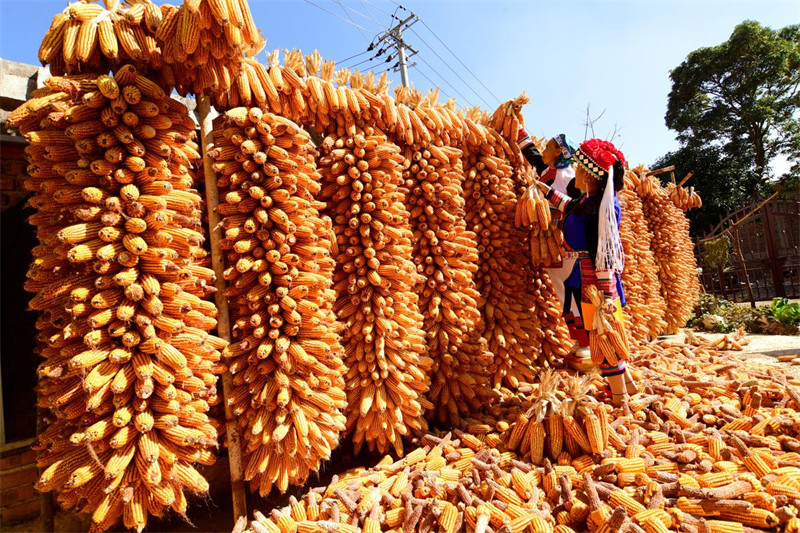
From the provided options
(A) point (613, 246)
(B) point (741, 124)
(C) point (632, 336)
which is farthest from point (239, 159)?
(B) point (741, 124)

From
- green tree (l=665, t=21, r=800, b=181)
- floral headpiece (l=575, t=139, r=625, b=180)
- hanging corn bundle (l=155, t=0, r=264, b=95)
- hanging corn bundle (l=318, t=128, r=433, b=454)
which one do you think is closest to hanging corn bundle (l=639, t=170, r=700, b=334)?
floral headpiece (l=575, t=139, r=625, b=180)

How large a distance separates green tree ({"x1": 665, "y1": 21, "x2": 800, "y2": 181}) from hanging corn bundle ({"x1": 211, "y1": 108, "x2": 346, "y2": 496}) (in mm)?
26244

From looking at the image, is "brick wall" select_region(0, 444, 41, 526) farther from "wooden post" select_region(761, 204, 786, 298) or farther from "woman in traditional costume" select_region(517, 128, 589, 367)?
"wooden post" select_region(761, 204, 786, 298)

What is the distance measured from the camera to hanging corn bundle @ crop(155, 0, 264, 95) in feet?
8.10

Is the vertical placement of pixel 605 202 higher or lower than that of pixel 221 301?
higher

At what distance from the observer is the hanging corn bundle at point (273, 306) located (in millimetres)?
2748

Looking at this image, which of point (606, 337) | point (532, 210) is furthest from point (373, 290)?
point (606, 337)

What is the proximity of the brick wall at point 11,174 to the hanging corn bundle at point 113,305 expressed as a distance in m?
0.88

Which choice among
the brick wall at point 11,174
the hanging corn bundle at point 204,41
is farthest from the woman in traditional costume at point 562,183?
the brick wall at point 11,174

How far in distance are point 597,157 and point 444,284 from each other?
1.98 m

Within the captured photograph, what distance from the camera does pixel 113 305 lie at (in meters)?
2.34

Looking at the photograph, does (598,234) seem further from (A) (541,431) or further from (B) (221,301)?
(B) (221,301)

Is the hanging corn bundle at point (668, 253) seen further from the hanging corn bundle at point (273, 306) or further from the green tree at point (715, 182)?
the green tree at point (715, 182)

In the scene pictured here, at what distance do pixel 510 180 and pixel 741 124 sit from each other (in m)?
26.7
